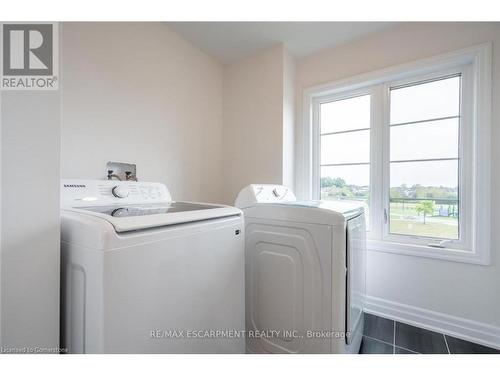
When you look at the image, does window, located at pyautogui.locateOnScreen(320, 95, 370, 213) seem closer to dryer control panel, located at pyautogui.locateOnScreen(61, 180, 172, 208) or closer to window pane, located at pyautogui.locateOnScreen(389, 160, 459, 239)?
window pane, located at pyautogui.locateOnScreen(389, 160, 459, 239)

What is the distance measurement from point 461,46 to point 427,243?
1.51 m

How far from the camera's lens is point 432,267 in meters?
1.79

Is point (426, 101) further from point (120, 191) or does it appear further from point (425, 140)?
point (120, 191)

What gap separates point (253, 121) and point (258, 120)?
6cm

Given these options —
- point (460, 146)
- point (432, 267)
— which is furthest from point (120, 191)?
point (460, 146)

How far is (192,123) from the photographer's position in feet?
7.07

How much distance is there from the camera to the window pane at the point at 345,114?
2.17 meters

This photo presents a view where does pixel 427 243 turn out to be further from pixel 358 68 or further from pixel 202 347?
pixel 202 347

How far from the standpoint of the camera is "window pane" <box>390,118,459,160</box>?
1802mm

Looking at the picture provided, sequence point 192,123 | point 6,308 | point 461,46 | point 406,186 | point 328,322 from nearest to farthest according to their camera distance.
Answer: point 6,308 < point 328,322 < point 461,46 < point 406,186 < point 192,123

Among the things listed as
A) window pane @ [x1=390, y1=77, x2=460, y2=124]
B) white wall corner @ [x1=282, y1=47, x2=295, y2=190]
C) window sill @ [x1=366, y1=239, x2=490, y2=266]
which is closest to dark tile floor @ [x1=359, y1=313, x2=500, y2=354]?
window sill @ [x1=366, y1=239, x2=490, y2=266]

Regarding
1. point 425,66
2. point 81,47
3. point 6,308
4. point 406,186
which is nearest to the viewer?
point 6,308

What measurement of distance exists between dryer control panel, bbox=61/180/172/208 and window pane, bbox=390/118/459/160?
1.97 metres

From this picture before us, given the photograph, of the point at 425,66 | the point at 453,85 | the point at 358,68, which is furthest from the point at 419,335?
the point at 358,68
